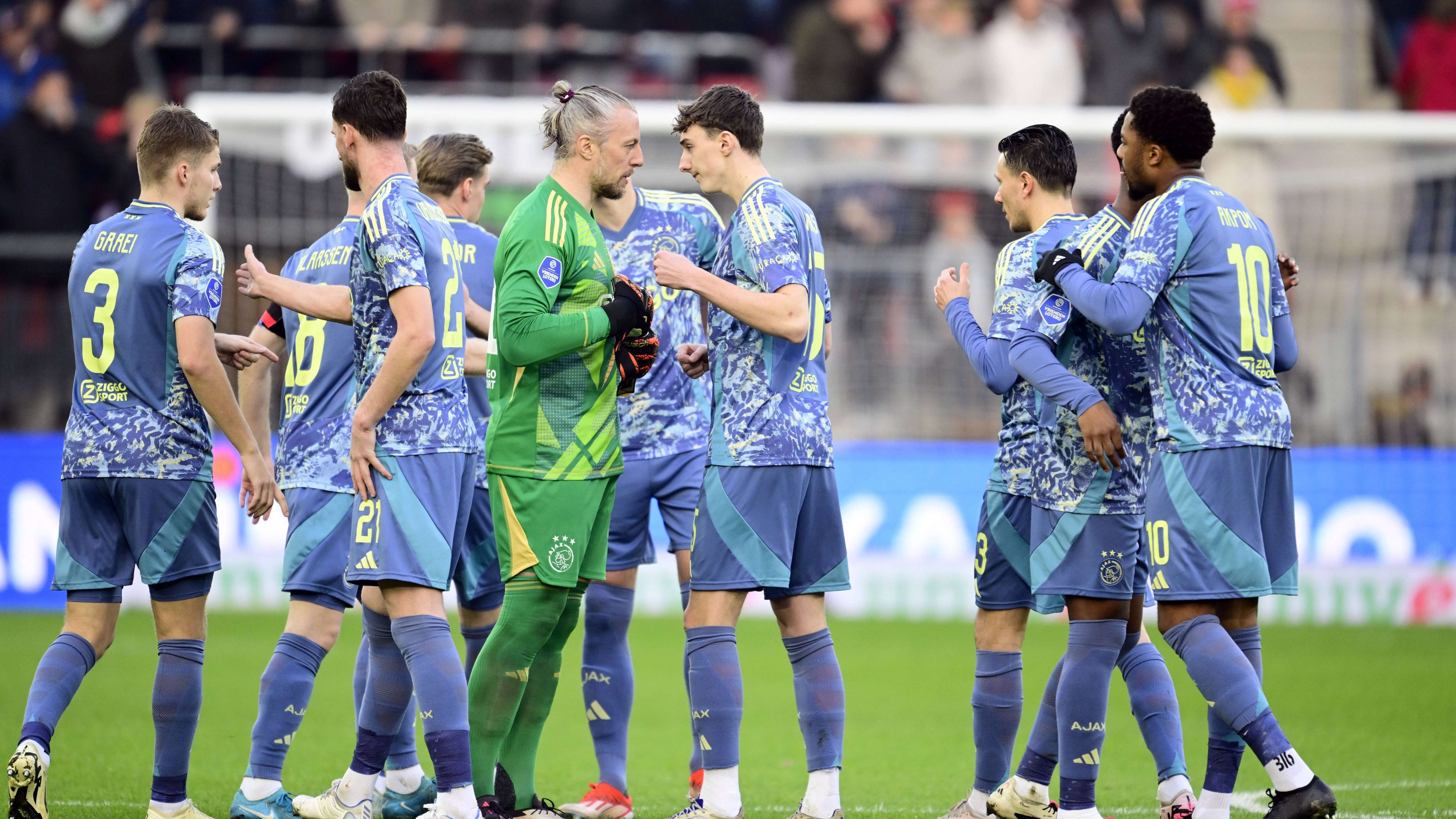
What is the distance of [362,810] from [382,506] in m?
1.24

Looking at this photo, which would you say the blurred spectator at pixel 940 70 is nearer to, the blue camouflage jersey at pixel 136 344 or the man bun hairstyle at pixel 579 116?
the man bun hairstyle at pixel 579 116

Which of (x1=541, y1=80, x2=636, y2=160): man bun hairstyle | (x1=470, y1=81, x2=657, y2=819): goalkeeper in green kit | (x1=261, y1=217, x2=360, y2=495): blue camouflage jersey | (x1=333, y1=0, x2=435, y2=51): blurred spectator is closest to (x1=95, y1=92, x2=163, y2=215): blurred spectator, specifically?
(x1=333, y1=0, x2=435, y2=51): blurred spectator

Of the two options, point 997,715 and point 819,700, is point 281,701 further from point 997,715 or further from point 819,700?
point 997,715

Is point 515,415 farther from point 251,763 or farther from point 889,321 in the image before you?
point 889,321

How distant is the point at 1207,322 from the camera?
4.88 metres

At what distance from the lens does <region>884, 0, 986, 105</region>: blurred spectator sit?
52.4 feet

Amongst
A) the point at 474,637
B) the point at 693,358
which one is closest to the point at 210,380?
the point at 474,637

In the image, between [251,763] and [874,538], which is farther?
[874,538]

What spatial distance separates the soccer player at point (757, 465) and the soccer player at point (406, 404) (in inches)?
30.6

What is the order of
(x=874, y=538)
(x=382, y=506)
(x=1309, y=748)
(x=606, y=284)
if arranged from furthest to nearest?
(x=874, y=538) → (x=1309, y=748) → (x=606, y=284) → (x=382, y=506)

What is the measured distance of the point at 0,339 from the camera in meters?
12.9

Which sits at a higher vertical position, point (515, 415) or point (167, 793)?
point (515, 415)

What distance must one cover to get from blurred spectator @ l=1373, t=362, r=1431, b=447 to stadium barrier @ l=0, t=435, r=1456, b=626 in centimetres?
23

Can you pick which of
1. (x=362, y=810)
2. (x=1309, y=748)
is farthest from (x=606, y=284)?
(x=1309, y=748)
